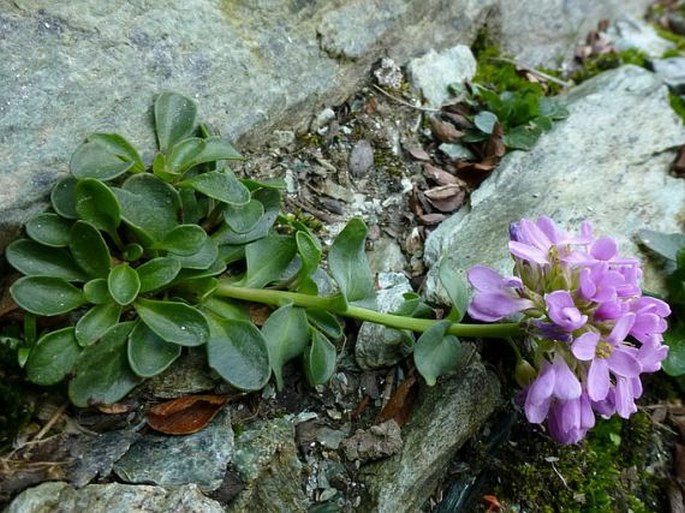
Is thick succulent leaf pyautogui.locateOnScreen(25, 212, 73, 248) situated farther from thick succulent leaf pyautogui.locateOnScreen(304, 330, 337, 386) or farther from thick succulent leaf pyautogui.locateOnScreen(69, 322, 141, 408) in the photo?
thick succulent leaf pyautogui.locateOnScreen(304, 330, 337, 386)

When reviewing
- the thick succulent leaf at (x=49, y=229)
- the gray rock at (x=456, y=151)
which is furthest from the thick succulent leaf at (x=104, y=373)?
the gray rock at (x=456, y=151)

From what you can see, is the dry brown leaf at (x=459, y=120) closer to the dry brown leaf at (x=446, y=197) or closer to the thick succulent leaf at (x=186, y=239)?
the dry brown leaf at (x=446, y=197)

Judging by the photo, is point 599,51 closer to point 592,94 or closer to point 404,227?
point 592,94

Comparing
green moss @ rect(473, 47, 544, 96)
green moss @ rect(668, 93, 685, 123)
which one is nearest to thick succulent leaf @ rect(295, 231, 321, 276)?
green moss @ rect(473, 47, 544, 96)

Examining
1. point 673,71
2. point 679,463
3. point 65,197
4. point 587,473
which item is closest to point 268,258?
point 65,197

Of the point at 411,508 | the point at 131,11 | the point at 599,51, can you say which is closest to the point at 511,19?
the point at 599,51

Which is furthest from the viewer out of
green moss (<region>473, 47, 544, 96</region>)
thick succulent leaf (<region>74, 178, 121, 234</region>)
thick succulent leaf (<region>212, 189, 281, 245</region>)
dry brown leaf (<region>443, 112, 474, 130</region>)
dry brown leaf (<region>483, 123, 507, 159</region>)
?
green moss (<region>473, 47, 544, 96</region>)

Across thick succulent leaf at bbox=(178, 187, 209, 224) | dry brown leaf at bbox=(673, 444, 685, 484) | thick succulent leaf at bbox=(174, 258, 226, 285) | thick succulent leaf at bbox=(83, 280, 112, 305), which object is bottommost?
dry brown leaf at bbox=(673, 444, 685, 484)
